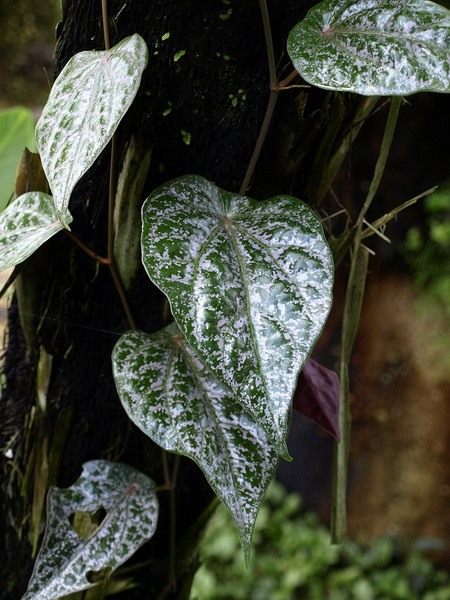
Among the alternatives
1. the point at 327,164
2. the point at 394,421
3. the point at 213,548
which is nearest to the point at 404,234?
the point at 394,421

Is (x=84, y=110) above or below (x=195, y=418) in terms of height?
Answer: above

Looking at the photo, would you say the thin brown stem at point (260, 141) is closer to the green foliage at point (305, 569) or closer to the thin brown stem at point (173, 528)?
the thin brown stem at point (173, 528)

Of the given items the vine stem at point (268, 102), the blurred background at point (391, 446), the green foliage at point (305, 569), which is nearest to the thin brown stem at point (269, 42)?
the vine stem at point (268, 102)

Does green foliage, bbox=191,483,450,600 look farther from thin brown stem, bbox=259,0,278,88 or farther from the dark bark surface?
thin brown stem, bbox=259,0,278,88

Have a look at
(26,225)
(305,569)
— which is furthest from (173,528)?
(305,569)

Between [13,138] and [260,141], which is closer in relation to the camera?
[260,141]

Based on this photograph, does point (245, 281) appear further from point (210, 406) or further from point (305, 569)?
point (305, 569)
